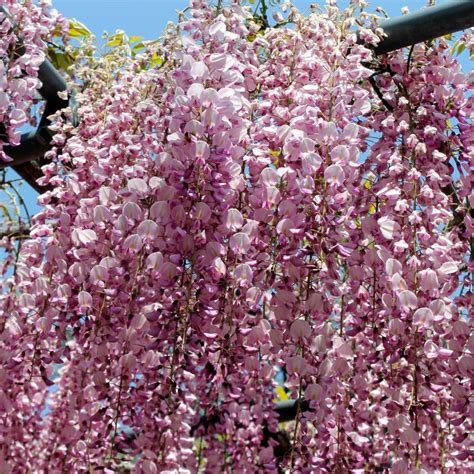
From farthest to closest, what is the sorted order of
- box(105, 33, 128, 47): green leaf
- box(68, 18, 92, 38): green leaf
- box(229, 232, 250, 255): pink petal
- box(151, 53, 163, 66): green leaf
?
box(68, 18, 92, 38): green leaf < box(105, 33, 128, 47): green leaf < box(151, 53, 163, 66): green leaf < box(229, 232, 250, 255): pink petal

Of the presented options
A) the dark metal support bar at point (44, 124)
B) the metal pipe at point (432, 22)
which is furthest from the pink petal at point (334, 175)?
the dark metal support bar at point (44, 124)

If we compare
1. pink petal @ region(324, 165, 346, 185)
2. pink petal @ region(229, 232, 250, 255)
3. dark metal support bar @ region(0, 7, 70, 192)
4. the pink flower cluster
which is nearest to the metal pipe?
pink petal @ region(324, 165, 346, 185)

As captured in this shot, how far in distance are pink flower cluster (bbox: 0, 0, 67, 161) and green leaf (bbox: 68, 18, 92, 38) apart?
0.59 meters

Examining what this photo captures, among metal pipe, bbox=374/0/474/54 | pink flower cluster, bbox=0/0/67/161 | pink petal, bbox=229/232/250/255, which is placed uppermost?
metal pipe, bbox=374/0/474/54

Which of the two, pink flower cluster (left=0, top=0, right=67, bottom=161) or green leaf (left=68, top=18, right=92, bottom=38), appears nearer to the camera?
pink flower cluster (left=0, top=0, right=67, bottom=161)

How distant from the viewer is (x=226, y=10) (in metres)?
1.94

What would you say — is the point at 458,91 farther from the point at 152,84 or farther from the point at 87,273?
the point at 87,273

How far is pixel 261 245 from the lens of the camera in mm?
1668

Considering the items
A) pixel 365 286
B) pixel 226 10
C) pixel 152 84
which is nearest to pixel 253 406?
pixel 365 286

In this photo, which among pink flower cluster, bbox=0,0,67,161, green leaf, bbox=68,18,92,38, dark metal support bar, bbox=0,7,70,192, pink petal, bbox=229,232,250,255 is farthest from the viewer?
green leaf, bbox=68,18,92,38

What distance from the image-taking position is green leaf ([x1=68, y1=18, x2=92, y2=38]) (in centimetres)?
283

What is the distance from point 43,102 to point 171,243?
1.24 metres

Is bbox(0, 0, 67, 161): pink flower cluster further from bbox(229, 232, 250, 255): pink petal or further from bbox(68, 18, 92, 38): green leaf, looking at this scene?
bbox(229, 232, 250, 255): pink petal

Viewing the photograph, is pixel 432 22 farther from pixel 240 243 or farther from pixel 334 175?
pixel 240 243
